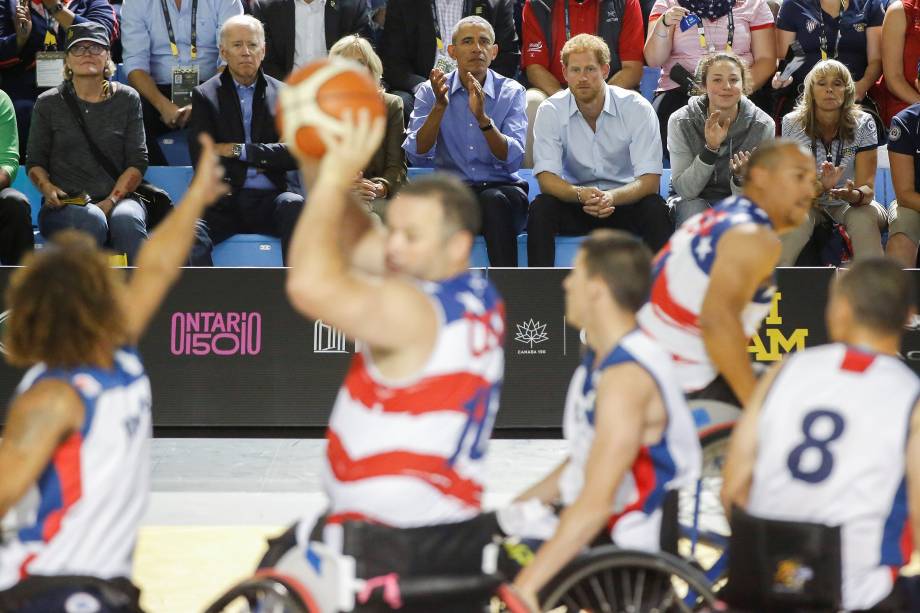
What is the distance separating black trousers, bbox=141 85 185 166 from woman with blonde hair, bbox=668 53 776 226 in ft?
12.5

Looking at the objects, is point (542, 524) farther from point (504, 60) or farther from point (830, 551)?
point (504, 60)

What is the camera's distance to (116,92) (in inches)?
340

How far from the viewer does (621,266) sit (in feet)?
11.8

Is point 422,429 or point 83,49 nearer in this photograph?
point 422,429

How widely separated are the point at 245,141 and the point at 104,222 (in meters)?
1.09

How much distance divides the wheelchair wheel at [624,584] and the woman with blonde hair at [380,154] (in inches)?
201

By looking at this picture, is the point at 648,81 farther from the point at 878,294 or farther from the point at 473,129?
the point at 878,294

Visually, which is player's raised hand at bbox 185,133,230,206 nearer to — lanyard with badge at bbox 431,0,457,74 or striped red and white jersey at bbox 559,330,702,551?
striped red and white jersey at bbox 559,330,702,551

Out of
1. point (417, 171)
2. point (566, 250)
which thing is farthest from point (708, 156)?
point (417, 171)

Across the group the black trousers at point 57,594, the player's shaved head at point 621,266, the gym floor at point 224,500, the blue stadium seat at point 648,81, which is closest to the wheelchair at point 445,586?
the black trousers at point 57,594

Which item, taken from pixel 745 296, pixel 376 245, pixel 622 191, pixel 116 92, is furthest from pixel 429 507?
pixel 116 92

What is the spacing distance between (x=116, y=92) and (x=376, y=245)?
19.0 feet

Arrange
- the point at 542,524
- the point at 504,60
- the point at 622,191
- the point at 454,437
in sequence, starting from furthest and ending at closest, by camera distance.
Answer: the point at 504,60 → the point at 622,191 → the point at 542,524 → the point at 454,437

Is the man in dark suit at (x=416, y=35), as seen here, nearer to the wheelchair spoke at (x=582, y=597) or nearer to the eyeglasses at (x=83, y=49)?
the eyeglasses at (x=83, y=49)
